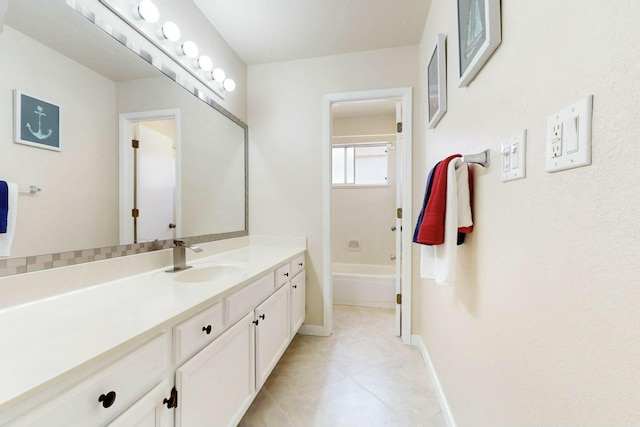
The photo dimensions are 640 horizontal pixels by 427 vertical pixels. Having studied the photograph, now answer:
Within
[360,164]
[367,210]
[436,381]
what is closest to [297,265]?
[436,381]

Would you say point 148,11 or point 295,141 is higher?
point 148,11

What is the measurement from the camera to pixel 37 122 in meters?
0.91

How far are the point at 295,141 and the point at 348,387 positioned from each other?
1.91 metres

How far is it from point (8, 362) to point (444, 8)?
7.00ft

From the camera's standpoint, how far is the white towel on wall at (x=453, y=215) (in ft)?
3.19

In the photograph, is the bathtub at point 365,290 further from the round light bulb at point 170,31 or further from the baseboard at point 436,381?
the round light bulb at point 170,31

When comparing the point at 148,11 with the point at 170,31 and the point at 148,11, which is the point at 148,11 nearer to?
the point at 148,11

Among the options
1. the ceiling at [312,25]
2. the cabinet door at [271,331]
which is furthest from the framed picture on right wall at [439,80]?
the cabinet door at [271,331]

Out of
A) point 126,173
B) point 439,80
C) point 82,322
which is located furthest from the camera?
point 439,80

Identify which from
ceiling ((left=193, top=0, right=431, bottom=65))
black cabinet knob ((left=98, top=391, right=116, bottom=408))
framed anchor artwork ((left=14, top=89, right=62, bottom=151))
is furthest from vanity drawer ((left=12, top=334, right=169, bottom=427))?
ceiling ((left=193, top=0, right=431, bottom=65))

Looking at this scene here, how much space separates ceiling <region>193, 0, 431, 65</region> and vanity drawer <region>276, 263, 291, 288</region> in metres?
1.75

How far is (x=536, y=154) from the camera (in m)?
0.62

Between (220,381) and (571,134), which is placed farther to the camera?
(220,381)

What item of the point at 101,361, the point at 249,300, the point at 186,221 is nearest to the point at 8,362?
the point at 101,361
